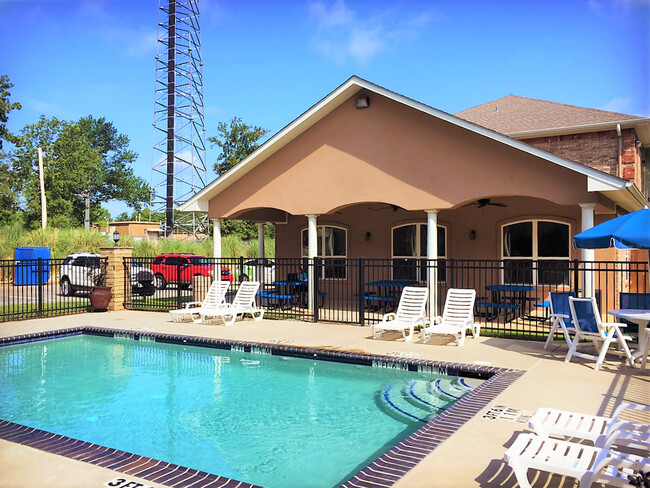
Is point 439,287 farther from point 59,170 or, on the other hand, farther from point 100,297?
point 59,170

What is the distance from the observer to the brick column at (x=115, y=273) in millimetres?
15461

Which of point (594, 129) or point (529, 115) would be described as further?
point (529, 115)

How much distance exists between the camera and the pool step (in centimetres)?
659

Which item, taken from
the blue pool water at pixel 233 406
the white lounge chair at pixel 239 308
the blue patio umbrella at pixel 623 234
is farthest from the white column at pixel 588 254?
the white lounge chair at pixel 239 308

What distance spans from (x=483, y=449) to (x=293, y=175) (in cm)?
1119

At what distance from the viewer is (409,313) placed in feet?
36.0

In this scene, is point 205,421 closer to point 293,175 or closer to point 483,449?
point 483,449

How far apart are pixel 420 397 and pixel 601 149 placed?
1361cm

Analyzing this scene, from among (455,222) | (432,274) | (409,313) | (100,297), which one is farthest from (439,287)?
(100,297)

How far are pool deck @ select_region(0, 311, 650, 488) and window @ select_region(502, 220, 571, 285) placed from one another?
4.99 metres

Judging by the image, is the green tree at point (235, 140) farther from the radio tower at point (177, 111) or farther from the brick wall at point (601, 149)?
the brick wall at point (601, 149)

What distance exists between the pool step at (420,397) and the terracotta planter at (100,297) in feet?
34.8

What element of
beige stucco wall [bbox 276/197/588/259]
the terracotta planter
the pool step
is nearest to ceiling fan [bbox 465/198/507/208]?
beige stucco wall [bbox 276/197/588/259]

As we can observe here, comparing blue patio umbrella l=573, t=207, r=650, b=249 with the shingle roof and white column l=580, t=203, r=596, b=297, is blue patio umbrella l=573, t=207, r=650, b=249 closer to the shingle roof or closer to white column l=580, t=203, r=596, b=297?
white column l=580, t=203, r=596, b=297
